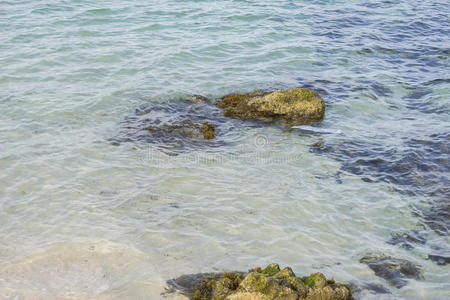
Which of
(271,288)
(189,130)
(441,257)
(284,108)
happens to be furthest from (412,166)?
(271,288)

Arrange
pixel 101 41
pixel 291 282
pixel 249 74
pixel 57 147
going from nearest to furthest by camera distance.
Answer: pixel 291 282 → pixel 57 147 → pixel 249 74 → pixel 101 41

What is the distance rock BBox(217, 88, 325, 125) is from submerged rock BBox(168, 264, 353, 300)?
594cm

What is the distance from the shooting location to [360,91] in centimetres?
1270

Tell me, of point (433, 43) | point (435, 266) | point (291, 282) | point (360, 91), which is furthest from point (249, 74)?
point (291, 282)

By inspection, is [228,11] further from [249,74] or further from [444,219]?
[444,219]

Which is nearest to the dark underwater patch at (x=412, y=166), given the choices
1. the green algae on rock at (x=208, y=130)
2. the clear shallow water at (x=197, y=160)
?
the clear shallow water at (x=197, y=160)

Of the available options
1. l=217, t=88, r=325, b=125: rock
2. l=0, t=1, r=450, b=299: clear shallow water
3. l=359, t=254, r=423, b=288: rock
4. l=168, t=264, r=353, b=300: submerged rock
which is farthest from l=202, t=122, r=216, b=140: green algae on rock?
l=168, t=264, r=353, b=300: submerged rock

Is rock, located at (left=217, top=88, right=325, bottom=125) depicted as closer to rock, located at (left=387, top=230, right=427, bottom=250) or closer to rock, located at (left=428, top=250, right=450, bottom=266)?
rock, located at (left=387, top=230, right=427, bottom=250)

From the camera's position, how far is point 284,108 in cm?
1105

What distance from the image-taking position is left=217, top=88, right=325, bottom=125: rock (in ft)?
36.2

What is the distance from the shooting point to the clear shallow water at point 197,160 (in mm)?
6535

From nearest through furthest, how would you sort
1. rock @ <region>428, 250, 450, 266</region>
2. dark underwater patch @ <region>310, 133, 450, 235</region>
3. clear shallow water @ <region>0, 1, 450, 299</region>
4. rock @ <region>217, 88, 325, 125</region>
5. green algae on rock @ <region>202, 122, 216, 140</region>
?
clear shallow water @ <region>0, 1, 450, 299</region> → rock @ <region>428, 250, 450, 266</region> → dark underwater patch @ <region>310, 133, 450, 235</region> → green algae on rock @ <region>202, 122, 216, 140</region> → rock @ <region>217, 88, 325, 125</region>

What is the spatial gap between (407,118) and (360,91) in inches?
69.3

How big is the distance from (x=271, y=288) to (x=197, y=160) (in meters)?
4.66
